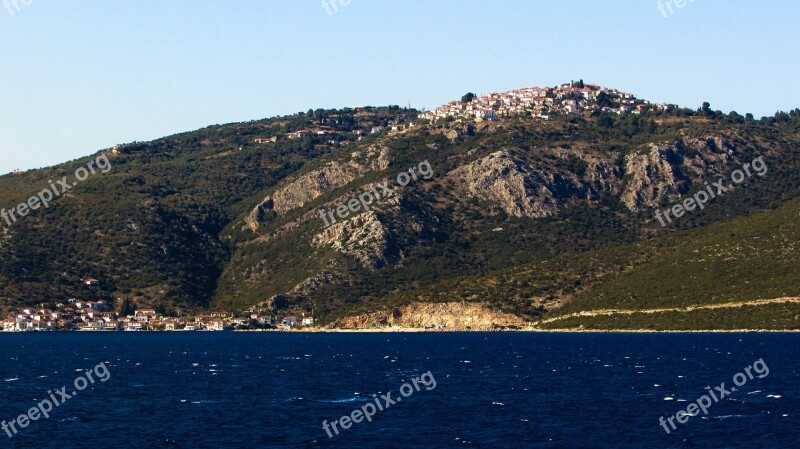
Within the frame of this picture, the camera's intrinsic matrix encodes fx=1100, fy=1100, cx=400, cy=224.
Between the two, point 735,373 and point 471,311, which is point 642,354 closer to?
point 735,373

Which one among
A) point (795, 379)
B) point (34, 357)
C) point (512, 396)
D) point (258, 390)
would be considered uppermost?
point (34, 357)

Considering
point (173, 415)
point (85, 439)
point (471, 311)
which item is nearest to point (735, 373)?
point (173, 415)

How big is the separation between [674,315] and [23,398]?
115m

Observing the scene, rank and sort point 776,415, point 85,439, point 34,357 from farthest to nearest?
point 34,357, point 776,415, point 85,439

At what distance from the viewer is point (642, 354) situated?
143500mm
